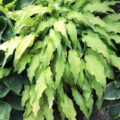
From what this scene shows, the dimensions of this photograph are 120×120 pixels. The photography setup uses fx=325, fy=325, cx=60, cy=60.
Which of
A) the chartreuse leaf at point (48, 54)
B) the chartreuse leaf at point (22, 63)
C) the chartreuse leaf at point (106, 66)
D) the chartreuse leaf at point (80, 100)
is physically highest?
the chartreuse leaf at point (48, 54)

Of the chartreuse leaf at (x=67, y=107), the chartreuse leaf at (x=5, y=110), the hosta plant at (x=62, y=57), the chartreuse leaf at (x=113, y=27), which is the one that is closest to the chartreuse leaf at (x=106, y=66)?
the hosta plant at (x=62, y=57)

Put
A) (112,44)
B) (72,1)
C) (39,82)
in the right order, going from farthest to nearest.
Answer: (72,1), (112,44), (39,82)

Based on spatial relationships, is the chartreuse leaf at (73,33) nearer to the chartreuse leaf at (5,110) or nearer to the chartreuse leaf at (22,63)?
the chartreuse leaf at (22,63)

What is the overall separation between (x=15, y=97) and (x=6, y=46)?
18.6 inches

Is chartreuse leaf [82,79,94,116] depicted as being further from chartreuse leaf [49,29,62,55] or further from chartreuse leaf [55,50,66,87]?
chartreuse leaf [49,29,62,55]

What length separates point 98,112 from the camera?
3.04 m

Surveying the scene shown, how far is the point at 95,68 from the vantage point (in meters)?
2.67

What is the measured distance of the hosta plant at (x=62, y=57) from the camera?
2.67 meters

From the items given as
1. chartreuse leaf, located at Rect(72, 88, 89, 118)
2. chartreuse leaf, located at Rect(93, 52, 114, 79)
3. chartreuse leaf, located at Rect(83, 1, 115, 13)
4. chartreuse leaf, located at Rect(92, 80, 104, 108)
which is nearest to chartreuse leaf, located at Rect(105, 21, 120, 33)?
chartreuse leaf, located at Rect(83, 1, 115, 13)

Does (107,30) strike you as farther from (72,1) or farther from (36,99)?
(36,99)

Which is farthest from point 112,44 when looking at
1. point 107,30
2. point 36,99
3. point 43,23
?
point 36,99

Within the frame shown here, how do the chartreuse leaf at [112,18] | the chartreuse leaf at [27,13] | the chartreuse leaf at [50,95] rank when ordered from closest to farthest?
the chartreuse leaf at [50,95] → the chartreuse leaf at [27,13] → the chartreuse leaf at [112,18]

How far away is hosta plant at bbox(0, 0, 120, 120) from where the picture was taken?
8.77 feet

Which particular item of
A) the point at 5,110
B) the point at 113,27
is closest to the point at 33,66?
the point at 5,110
